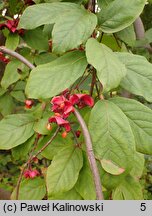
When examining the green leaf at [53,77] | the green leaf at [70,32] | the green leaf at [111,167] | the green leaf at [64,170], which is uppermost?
the green leaf at [70,32]

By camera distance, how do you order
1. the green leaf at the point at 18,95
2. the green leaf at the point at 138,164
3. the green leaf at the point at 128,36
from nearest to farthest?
the green leaf at the point at 138,164 < the green leaf at the point at 128,36 < the green leaf at the point at 18,95

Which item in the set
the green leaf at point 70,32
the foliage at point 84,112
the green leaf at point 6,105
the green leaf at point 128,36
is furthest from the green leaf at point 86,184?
the green leaf at point 6,105

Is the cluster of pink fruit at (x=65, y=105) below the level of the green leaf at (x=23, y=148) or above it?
above

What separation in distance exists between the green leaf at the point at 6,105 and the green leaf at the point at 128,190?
29.9 inches

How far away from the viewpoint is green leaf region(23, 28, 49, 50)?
105cm

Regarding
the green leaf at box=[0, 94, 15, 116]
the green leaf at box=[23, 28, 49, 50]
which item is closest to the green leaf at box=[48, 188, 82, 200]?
the green leaf at box=[23, 28, 49, 50]

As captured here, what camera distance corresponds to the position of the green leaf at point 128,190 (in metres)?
0.80

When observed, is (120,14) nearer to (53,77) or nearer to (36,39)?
(53,77)

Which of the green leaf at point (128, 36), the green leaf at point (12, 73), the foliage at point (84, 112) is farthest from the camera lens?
the green leaf at point (12, 73)

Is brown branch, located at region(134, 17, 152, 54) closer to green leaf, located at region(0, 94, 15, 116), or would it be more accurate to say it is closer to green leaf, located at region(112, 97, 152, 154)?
green leaf, located at region(0, 94, 15, 116)

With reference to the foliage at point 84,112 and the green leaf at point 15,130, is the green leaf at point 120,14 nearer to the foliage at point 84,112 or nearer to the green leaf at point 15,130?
the foliage at point 84,112

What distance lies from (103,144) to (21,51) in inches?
24.5

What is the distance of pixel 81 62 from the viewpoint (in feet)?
2.45

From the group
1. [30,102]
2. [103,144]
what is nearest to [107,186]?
[103,144]
